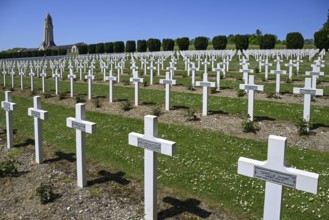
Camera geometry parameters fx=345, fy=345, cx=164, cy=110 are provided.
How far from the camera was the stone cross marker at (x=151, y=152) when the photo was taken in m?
4.81

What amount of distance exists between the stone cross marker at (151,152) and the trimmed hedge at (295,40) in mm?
42513

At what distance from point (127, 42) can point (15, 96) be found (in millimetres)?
40089

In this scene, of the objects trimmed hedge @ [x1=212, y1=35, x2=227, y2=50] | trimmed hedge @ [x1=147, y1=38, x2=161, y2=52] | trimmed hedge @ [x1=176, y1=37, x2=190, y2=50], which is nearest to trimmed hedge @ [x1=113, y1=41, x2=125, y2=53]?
trimmed hedge @ [x1=147, y1=38, x2=161, y2=52]

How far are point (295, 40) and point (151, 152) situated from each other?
1682 inches

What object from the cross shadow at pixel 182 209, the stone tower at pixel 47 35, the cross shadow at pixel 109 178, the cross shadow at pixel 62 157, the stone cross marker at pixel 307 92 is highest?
the stone tower at pixel 47 35

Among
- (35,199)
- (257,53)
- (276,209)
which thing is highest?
(257,53)

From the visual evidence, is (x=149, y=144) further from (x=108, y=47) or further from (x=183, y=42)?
(x=108, y=47)

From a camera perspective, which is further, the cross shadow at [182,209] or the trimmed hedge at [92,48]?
the trimmed hedge at [92,48]

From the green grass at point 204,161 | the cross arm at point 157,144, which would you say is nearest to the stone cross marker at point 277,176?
the cross arm at point 157,144

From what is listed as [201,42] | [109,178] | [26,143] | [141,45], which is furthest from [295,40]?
[109,178]

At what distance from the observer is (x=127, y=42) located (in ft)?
186

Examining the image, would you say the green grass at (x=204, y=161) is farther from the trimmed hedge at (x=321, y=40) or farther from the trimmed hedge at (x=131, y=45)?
the trimmed hedge at (x=131, y=45)

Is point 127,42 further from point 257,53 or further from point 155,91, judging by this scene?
point 155,91

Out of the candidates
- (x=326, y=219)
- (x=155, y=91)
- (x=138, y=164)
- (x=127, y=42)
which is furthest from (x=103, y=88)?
(x=127, y=42)
